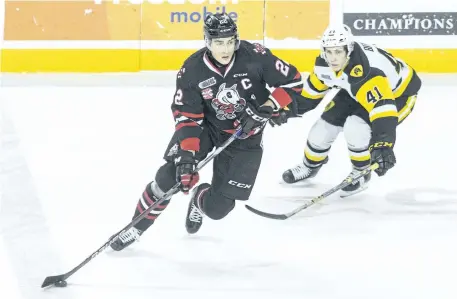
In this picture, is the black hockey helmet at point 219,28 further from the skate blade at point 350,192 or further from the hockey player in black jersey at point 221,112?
the skate blade at point 350,192

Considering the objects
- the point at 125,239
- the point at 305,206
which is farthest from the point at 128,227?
the point at 305,206

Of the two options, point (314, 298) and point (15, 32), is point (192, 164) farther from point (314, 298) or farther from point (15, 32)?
point (15, 32)

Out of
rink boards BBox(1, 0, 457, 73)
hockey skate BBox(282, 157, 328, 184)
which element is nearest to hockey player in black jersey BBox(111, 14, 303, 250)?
hockey skate BBox(282, 157, 328, 184)

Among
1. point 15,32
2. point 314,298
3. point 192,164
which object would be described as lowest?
point 314,298

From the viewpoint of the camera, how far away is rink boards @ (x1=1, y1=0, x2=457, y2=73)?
6754mm

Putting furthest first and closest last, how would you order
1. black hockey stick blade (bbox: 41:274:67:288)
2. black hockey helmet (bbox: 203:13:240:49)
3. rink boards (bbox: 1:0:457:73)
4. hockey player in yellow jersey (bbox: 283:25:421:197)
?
rink boards (bbox: 1:0:457:73) < hockey player in yellow jersey (bbox: 283:25:421:197) < black hockey helmet (bbox: 203:13:240:49) < black hockey stick blade (bbox: 41:274:67:288)

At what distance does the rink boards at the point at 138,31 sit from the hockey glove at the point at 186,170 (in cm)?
327

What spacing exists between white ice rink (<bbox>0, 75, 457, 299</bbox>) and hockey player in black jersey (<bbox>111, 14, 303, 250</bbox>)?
231 mm

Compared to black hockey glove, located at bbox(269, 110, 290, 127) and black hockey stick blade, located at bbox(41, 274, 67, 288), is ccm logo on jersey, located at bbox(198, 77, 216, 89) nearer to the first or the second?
black hockey glove, located at bbox(269, 110, 290, 127)

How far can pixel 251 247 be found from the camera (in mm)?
3838

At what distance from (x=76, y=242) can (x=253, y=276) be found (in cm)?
86

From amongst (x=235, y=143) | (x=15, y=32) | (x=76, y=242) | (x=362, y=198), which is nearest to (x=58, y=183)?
(x=76, y=242)

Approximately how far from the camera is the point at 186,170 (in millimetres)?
3547

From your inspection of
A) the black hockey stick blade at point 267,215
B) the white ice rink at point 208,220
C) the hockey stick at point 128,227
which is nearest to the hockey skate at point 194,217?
the white ice rink at point 208,220
